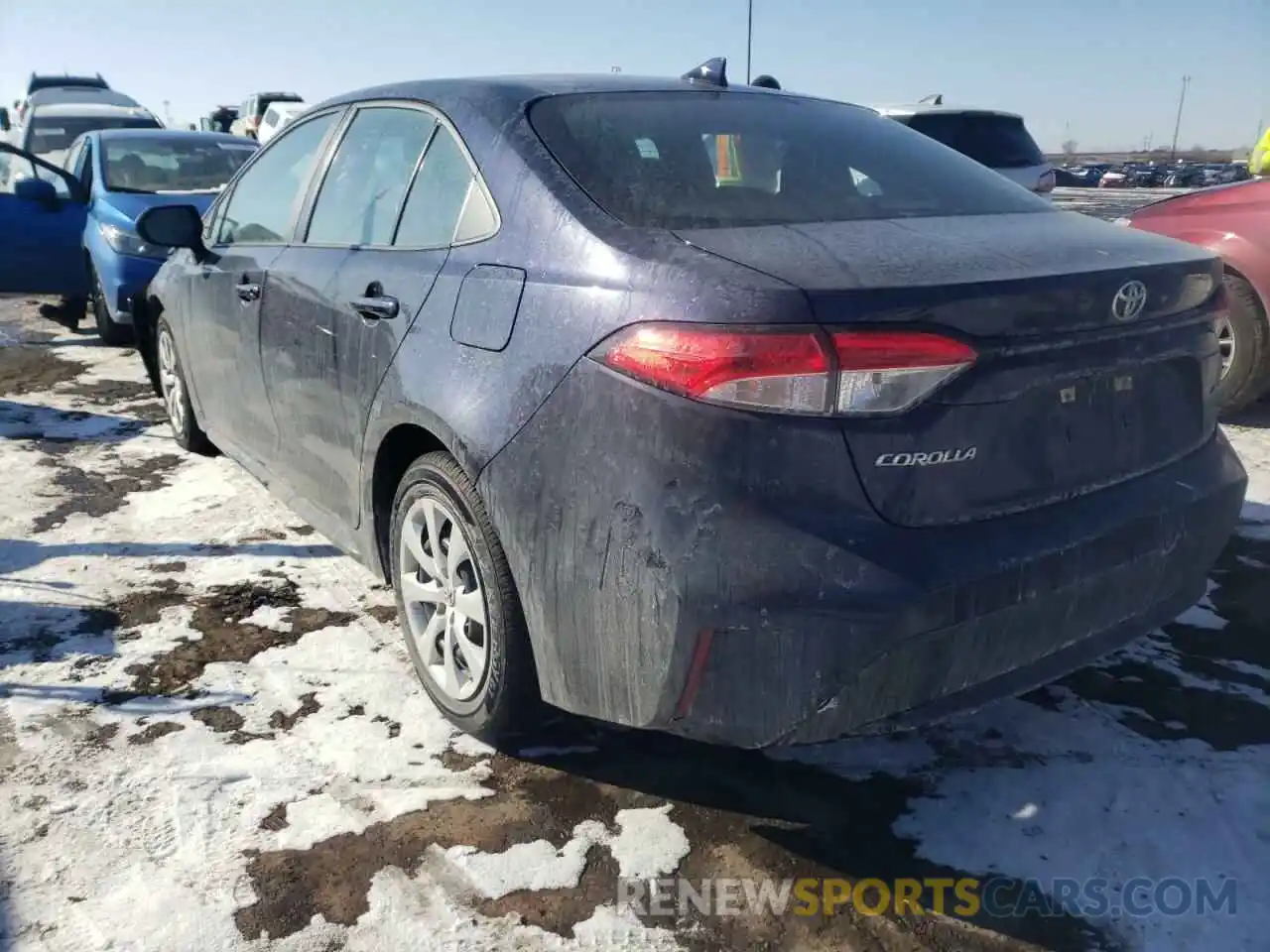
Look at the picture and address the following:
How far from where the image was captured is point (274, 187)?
12.5ft

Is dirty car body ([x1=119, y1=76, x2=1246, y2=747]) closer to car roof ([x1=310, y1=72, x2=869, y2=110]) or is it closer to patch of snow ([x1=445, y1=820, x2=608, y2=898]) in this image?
car roof ([x1=310, y1=72, x2=869, y2=110])

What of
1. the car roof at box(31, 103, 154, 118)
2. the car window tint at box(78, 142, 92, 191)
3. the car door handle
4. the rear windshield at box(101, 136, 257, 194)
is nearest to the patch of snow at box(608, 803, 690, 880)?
the car door handle

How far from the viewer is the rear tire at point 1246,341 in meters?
5.15

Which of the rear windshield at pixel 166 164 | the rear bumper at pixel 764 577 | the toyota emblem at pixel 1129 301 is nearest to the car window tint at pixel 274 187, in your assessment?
the rear bumper at pixel 764 577

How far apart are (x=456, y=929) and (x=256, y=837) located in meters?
0.57

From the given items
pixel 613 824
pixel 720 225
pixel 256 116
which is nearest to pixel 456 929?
pixel 613 824

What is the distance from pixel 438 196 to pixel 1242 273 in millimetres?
4299

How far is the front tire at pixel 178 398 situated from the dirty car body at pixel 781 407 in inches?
88.8

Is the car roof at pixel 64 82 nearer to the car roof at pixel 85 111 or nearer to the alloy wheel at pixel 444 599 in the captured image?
the car roof at pixel 85 111

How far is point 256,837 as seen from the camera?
233 centimetres

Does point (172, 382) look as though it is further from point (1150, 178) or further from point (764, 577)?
point (1150, 178)

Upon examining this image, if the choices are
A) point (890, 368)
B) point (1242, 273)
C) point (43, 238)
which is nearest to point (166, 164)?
point (43, 238)

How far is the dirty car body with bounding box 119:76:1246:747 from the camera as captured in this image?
6.18ft

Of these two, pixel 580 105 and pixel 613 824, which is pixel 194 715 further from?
pixel 580 105
